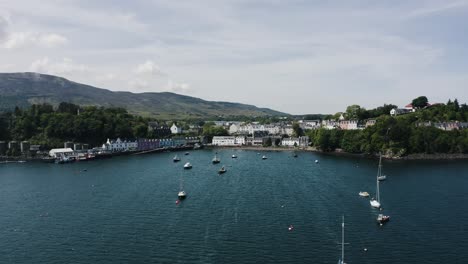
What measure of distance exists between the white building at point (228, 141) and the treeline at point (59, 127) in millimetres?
30183

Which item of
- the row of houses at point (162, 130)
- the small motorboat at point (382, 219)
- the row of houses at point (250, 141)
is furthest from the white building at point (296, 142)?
the small motorboat at point (382, 219)

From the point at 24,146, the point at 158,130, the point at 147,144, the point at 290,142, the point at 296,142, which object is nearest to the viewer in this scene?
the point at 24,146

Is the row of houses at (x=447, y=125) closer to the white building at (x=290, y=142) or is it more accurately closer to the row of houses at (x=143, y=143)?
the white building at (x=290, y=142)

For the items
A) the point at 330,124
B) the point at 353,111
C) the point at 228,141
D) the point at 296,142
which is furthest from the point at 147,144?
the point at 353,111

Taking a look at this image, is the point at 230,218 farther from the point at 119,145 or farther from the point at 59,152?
the point at 119,145

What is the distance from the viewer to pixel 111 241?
3081cm

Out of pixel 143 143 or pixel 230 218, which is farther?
pixel 143 143

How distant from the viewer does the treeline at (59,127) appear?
9856 cm

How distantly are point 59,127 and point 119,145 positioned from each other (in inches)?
536

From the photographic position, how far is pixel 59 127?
9869 centimetres

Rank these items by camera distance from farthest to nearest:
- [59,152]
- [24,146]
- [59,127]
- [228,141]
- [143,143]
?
[228,141] < [143,143] < [59,127] < [24,146] < [59,152]

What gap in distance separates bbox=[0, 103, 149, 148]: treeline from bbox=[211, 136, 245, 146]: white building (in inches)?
1188

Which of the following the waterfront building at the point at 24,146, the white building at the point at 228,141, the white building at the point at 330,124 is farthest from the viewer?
the white building at the point at 228,141

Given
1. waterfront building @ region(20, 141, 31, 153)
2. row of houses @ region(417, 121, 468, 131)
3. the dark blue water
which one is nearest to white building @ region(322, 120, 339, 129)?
row of houses @ region(417, 121, 468, 131)
